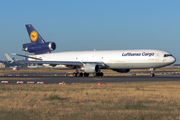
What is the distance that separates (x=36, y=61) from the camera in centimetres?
5397

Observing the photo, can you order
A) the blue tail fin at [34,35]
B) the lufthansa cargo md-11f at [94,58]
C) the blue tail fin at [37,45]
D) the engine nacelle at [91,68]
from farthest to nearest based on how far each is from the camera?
the blue tail fin at [34,35]
the blue tail fin at [37,45]
the engine nacelle at [91,68]
the lufthansa cargo md-11f at [94,58]

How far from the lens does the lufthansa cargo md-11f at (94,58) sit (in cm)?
4534

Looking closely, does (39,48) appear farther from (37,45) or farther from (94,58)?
(94,58)

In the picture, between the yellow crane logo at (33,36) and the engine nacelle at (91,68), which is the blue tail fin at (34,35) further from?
the engine nacelle at (91,68)

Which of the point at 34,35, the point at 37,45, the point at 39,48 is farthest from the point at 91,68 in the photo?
the point at 34,35

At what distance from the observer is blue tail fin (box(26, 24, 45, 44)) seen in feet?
190

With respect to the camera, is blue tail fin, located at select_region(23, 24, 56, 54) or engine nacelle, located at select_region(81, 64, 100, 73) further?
blue tail fin, located at select_region(23, 24, 56, 54)

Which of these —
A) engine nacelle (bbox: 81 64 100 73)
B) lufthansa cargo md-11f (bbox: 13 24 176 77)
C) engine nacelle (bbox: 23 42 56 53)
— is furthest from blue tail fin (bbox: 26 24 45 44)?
engine nacelle (bbox: 81 64 100 73)

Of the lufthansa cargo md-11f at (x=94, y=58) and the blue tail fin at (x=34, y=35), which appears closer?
the lufthansa cargo md-11f at (x=94, y=58)

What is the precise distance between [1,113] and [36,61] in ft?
140

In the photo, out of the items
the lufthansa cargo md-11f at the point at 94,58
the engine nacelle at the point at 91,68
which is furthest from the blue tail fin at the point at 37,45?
the engine nacelle at the point at 91,68

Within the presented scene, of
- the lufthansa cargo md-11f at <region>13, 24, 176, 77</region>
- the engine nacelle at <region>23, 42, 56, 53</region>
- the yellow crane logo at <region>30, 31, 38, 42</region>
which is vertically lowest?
the lufthansa cargo md-11f at <region>13, 24, 176, 77</region>

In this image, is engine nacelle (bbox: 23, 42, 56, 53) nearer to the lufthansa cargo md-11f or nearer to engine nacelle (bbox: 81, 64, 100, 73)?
the lufthansa cargo md-11f

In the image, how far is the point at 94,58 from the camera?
51.6 meters
